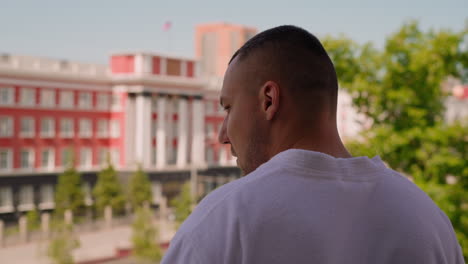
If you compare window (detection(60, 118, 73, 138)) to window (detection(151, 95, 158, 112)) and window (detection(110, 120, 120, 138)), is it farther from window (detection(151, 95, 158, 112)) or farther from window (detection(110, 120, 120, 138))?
window (detection(151, 95, 158, 112))

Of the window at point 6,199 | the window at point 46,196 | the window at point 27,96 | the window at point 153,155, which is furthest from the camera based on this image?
the window at point 153,155

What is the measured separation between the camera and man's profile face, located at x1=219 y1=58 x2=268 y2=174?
83 cm

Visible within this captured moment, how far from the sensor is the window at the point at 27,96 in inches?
1098

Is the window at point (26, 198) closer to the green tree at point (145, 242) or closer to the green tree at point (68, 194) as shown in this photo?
the green tree at point (68, 194)

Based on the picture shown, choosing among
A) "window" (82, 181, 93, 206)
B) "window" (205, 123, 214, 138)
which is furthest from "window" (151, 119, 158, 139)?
"window" (82, 181, 93, 206)

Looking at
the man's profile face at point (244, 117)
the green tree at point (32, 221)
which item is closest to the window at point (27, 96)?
the green tree at point (32, 221)

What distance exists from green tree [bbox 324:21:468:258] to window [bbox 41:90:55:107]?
2064 cm

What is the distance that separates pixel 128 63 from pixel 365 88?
23945 millimetres

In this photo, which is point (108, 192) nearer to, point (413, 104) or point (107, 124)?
point (107, 124)

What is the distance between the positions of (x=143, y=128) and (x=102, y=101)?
2.94m

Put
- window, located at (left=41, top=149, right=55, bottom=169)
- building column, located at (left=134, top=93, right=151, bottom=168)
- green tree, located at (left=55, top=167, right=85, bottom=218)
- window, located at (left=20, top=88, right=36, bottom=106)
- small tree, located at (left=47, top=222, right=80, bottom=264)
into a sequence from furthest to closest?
1. building column, located at (left=134, top=93, right=151, bottom=168)
2. window, located at (left=41, top=149, right=55, bottom=169)
3. window, located at (left=20, top=88, right=36, bottom=106)
4. green tree, located at (left=55, top=167, right=85, bottom=218)
5. small tree, located at (left=47, top=222, right=80, bottom=264)

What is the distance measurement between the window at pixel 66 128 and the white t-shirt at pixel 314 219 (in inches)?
1194

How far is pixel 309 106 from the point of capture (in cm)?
82

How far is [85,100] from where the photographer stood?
101ft
